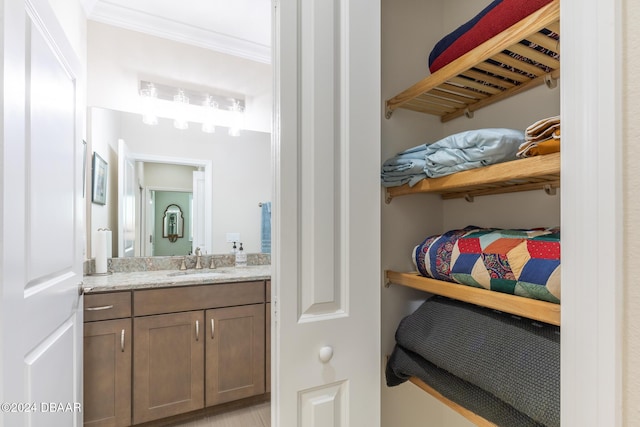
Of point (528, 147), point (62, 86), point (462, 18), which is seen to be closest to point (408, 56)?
point (462, 18)

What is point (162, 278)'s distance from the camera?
1.98m

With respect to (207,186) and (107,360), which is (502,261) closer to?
(107,360)

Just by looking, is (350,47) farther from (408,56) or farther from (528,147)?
(528,147)

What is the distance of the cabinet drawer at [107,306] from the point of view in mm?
1687

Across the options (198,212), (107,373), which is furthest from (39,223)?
(198,212)

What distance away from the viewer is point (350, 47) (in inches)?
40.8

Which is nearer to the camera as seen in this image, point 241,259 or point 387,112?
point 387,112

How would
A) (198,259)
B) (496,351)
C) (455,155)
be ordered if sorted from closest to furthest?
(496,351), (455,155), (198,259)

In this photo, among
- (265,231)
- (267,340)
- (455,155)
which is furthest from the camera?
(265,231)

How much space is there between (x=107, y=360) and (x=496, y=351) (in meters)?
1.94

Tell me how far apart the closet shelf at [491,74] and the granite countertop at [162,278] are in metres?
1.47

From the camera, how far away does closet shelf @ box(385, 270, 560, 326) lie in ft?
2.34

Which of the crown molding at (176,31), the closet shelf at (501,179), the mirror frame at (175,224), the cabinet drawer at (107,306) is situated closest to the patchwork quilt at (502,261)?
the closet shelf at (501,179)

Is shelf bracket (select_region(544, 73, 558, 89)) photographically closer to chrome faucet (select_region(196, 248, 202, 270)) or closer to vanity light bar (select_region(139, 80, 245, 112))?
vanity light bar (select_region(139, 80, 245, 112))
